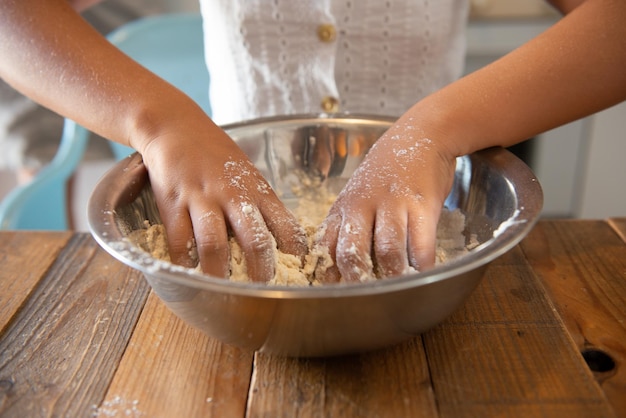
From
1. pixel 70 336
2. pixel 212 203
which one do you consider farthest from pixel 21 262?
pixel 212 203

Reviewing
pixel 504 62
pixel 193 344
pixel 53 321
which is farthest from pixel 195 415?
pixel 504 62

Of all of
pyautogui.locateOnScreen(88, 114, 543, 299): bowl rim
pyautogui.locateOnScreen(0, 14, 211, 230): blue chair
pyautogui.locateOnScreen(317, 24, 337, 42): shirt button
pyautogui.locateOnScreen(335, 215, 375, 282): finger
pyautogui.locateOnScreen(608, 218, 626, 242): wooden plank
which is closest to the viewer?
pyautogui.locateOnScreen(88, 114, 543, 299): bowl rim

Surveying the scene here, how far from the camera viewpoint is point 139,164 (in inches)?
23.7

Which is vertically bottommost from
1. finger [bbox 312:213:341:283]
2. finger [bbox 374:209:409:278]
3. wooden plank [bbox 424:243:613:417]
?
wooden plank [bbox 424:243:613:417]

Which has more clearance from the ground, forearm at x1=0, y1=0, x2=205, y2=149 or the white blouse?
forearm at x1=0, y1=0, x2=205, y2=149

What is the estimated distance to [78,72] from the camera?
2.02 feet

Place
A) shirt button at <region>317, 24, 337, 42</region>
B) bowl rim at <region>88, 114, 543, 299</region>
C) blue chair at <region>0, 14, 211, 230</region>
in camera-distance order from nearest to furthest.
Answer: bowl rim at <region>88, 114, 543, 299</region> → shirt button at <region>317, 24, 337, 42</region> → blue chair at <region>0, 14, 211, 230</region>

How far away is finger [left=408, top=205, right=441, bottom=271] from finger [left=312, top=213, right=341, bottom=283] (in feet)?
0.21

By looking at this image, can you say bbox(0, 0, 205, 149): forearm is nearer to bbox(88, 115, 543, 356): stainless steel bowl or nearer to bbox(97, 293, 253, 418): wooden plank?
bbox(88, 115, 543, 356): stainless steel bowl

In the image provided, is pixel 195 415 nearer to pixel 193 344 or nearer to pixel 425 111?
pixel 193 344

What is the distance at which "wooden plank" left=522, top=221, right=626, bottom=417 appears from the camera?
499 mm

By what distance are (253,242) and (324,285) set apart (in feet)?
0.36

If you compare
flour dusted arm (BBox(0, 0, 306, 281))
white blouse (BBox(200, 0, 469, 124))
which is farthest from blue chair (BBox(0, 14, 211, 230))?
flour dusted arm (BBox(0, 0, 306, 281))

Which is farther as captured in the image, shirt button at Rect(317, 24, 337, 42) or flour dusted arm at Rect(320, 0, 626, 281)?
shirt button at Rect(317, 24, 337, 42)
